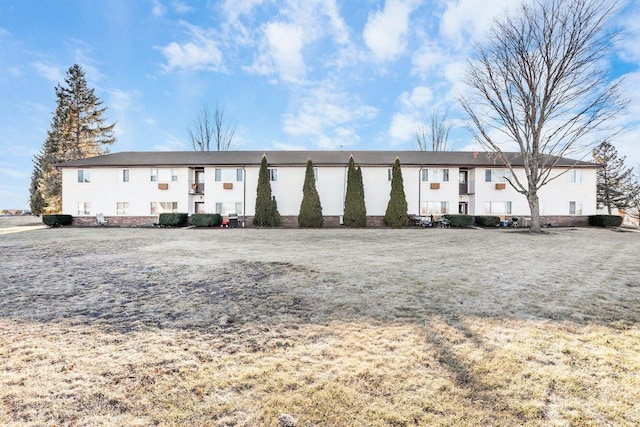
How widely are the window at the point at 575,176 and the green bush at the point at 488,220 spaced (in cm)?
852

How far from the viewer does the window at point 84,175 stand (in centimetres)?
2636

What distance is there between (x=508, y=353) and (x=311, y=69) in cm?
2483

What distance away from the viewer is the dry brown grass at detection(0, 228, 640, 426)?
2.39 meters

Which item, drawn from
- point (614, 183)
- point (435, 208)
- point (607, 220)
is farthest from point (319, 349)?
point (614, 183)

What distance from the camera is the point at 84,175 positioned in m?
26.4

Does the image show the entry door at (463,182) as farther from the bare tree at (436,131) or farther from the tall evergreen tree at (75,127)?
the tall evergreen tree at (75,127)

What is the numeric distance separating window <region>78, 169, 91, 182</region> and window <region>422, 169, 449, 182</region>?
103ft

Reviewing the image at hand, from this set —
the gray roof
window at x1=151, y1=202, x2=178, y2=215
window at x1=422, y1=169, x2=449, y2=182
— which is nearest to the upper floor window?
the gray roof

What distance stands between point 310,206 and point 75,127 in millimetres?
31277

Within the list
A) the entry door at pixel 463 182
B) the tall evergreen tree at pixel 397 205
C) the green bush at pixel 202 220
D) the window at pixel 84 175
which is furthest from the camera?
the entry door at pixel 463 182

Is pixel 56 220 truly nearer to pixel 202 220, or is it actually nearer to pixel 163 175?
pixel 163 175

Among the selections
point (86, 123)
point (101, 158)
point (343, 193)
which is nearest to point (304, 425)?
point (343, 193)

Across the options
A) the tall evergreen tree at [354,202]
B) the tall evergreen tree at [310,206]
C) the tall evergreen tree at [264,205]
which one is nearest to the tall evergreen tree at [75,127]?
the tall evergreen tree at [264,205]

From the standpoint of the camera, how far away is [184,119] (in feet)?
132
